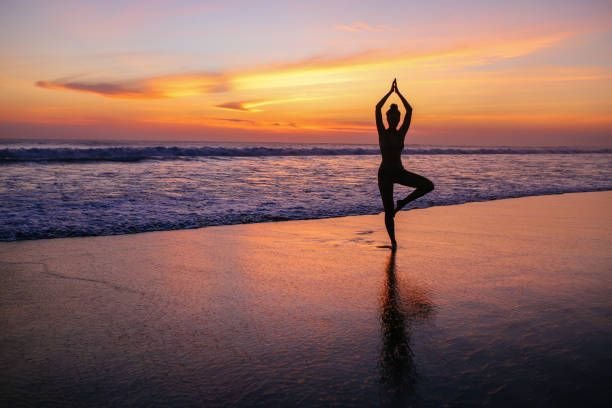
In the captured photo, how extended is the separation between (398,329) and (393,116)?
391 centimetres

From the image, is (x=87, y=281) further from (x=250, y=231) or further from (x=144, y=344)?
(x=250, y=231)

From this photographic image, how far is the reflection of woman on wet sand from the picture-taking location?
2865 mm

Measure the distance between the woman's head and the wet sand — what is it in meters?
1.85

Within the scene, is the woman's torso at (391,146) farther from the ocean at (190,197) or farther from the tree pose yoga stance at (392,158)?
the ocean at (190,197)

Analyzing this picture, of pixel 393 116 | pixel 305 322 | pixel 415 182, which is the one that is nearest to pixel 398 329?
pixel 305 322

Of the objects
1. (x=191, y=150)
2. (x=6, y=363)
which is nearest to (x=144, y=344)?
(x=6, y=363)

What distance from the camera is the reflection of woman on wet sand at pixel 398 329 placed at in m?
2.87

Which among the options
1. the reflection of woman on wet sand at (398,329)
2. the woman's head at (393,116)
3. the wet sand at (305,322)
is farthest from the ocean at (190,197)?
the reflection of woman on wet sand at (398,329)

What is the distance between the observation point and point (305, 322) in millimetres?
3857

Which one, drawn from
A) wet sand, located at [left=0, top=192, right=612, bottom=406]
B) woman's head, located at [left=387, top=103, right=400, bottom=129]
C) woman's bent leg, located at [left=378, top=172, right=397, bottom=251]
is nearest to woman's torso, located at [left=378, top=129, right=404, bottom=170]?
woman's head, located at [left=387, top=103, right=400, bottom=129]

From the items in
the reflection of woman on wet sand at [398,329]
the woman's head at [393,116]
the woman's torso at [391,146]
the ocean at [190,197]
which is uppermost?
the woman's head at [393,116]

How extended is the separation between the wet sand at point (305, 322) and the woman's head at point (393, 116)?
6.08ft

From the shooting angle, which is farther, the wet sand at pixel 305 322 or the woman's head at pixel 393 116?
the woman's head at pixel 393 116

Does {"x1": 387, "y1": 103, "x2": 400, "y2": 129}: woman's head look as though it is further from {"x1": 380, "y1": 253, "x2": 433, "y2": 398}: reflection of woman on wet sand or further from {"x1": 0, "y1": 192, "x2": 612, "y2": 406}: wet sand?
{"x1": 380, "y1": 253, "x2": 433, "y2": 398}: reflection of woman on wet sand
